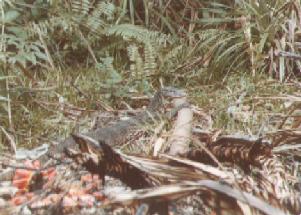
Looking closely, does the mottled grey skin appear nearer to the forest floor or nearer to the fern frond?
the forest floor

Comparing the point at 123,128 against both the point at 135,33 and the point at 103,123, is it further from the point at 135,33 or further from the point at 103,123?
the point at 135,33

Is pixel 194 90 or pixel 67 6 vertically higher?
pixel 67 6

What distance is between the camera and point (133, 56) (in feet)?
13.0

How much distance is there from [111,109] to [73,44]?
103 cm

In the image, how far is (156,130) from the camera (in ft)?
8.93

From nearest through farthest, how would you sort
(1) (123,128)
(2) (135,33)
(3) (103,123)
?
(1) (123,128) < (3) (103,123) < (2) (135,33)

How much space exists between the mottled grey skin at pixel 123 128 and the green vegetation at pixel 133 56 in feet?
0.74

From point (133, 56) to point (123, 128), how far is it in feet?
3.83

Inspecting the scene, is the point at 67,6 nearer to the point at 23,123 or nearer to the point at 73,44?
the point at 73,44

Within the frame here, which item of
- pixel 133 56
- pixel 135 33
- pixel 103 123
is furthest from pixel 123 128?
pixel 135 33

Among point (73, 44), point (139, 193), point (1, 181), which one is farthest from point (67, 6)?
point (139, 193)

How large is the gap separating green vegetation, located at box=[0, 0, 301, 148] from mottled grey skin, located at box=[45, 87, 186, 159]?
22 centimetres

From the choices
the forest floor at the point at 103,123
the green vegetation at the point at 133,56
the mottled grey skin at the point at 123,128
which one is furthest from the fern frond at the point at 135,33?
the mottled grey skin at the point at 123,128

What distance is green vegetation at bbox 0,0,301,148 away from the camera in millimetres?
3271
